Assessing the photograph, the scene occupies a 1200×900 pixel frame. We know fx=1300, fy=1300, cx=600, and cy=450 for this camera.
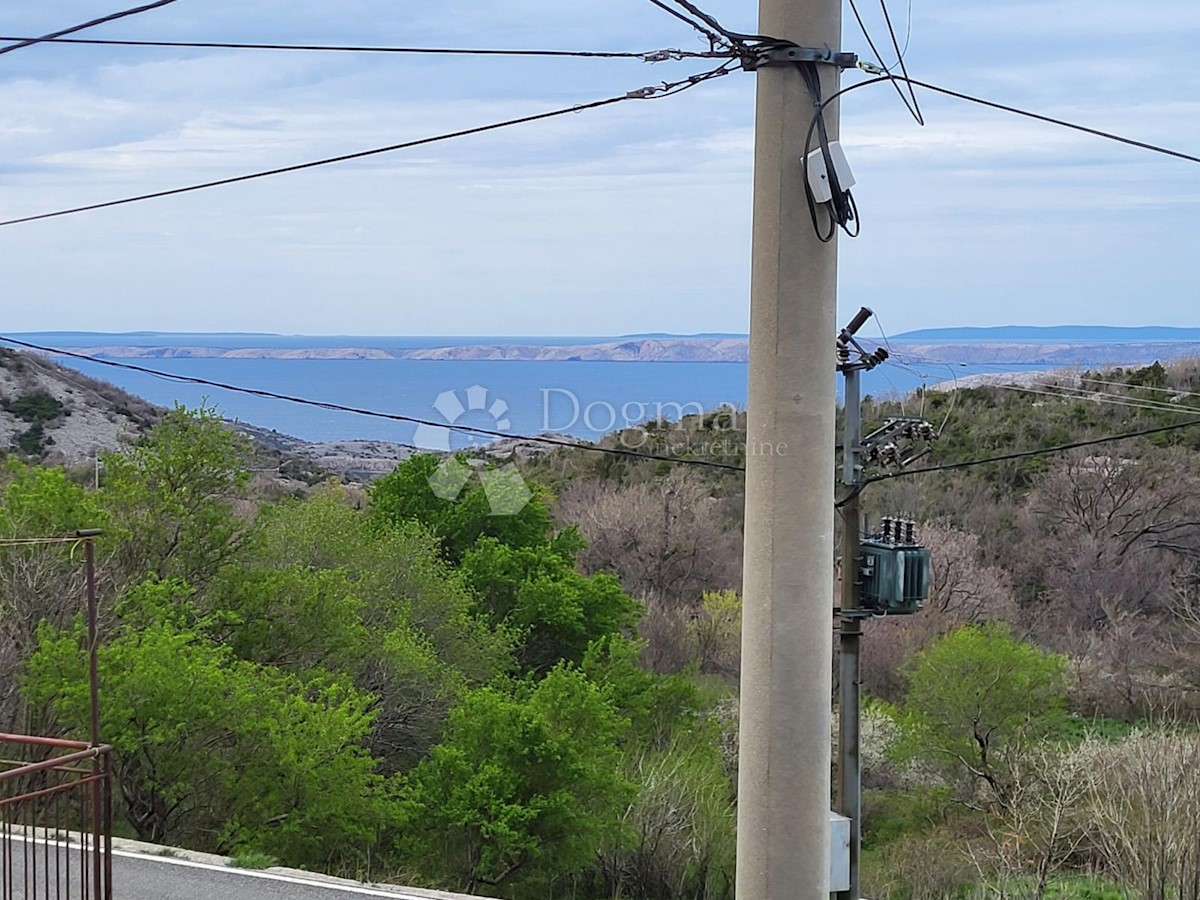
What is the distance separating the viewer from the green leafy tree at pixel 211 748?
1469cm

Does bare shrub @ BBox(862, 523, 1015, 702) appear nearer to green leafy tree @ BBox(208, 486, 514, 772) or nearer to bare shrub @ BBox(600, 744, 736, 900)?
bare shrub @ BBox(600, 744, 736, 900)

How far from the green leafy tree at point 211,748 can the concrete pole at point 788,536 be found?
39.4ft

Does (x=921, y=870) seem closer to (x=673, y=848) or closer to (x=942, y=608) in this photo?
(x=673, y=848)

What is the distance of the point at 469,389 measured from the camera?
1748 inches

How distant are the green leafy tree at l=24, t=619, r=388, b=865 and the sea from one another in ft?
63.5

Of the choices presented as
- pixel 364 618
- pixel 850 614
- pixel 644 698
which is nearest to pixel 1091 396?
pixel 644 698

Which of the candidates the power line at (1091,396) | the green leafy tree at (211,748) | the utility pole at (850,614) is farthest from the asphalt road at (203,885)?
the power line at (1091,396)

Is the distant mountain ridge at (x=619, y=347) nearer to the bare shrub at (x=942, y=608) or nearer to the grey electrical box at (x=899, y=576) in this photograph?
the bare shrub at (x=942, y=608)

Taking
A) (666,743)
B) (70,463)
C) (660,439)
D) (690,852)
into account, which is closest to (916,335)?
(666,743)

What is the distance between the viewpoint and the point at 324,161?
8.51m

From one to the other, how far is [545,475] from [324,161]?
37066mm

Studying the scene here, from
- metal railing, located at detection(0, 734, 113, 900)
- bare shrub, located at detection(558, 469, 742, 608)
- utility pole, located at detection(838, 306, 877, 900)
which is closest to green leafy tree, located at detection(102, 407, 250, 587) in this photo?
metal railing, located at detection(0, 734, 113, 900)

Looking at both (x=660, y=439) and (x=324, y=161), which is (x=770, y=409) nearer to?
(x=324, y=161)

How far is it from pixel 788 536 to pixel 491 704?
14.1m
